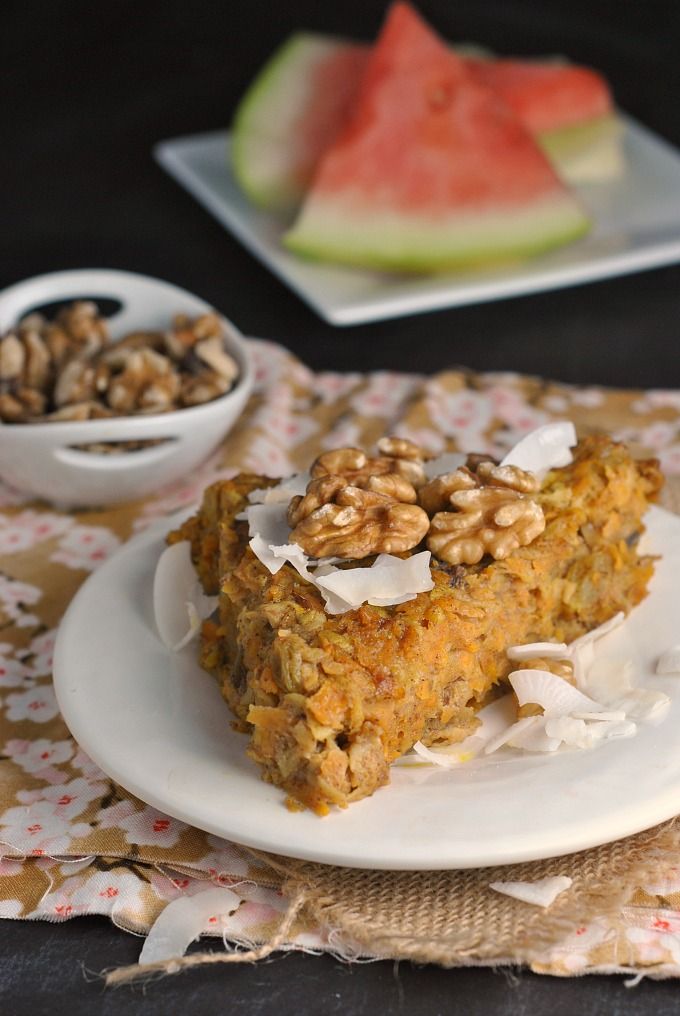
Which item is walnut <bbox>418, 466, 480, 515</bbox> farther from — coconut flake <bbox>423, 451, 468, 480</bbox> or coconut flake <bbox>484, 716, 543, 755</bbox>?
coconut flake <bbox>484, 716, 543, 755</bbox>

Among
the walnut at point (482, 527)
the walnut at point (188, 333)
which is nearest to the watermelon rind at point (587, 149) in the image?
the walnut at point (188, 333)

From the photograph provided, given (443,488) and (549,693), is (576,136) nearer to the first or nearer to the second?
(443,488)

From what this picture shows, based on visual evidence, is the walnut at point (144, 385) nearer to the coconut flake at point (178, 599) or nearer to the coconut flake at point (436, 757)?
the coconut flake at point (178, 599)

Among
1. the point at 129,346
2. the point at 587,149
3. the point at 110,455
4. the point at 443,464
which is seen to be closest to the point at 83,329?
the point at 129,346

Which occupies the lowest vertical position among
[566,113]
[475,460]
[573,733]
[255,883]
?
[566,113]

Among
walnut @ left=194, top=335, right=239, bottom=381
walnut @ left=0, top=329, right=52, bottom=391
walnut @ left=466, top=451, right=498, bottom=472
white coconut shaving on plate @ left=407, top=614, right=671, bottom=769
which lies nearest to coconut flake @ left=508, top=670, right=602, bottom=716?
white coconut shaving on plate @ left=407, top=614, right=671, bottom=769

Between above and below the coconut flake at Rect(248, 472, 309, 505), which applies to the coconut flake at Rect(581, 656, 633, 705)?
below
